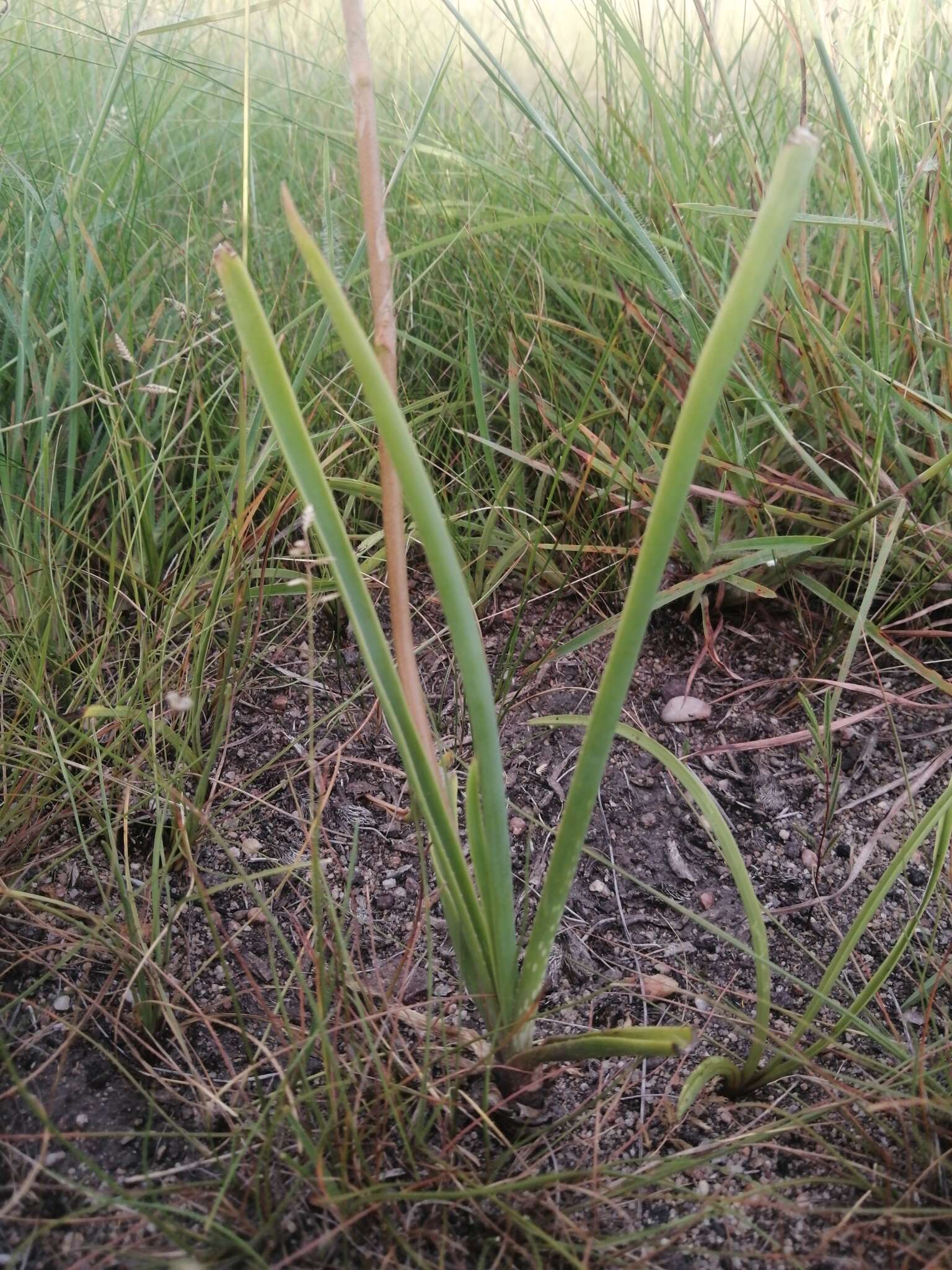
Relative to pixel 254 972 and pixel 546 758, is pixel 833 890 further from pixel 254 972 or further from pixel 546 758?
pixel 254 972

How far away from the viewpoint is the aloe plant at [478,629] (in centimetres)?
42

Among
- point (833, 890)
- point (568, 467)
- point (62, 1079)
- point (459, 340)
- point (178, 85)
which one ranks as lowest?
point (62, 1079)

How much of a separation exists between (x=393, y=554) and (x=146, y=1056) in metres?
0.41

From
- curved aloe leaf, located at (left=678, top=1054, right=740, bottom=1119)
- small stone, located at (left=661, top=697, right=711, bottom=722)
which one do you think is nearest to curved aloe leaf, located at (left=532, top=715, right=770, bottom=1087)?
curved aloe leaf, located at (left=678, top=1054, right=740, bottom=1119)

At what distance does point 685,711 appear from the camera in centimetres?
96

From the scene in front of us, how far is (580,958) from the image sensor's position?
0.74 m

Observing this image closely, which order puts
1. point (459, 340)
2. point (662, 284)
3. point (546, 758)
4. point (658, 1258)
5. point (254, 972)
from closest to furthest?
1. point (658, 1258)
2. point (254, 972)
3. point (546, 758)
4. point (662, 284)
5. point (459, 340)

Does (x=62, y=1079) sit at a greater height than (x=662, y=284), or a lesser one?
lesser

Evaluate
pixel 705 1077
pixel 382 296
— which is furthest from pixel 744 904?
pixel 382 296

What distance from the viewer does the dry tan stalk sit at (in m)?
0.49

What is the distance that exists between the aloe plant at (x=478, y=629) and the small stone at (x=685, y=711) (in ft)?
1.31

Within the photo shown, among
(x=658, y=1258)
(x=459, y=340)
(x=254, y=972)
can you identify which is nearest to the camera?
(x=658, y=1258)

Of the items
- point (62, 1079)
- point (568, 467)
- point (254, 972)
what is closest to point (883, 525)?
point (568, 467)

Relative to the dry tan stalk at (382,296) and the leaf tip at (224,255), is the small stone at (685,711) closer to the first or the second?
the dry tan stalk at (382,296)
